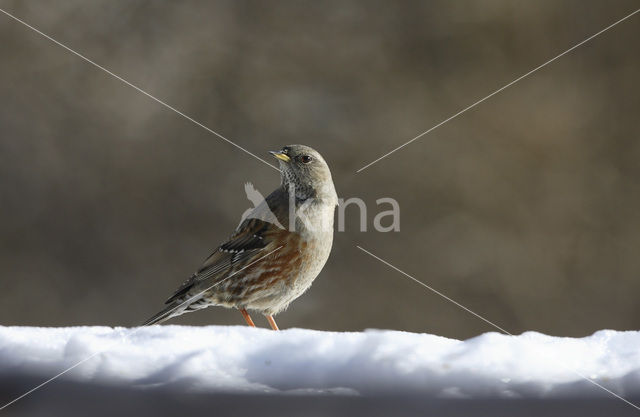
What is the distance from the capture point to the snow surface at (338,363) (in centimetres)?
111

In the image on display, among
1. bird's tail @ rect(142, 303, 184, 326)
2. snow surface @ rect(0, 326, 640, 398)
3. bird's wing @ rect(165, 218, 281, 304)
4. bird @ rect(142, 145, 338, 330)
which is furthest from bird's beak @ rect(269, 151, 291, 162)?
snow surface @ rect(0, 326, 640, 398)

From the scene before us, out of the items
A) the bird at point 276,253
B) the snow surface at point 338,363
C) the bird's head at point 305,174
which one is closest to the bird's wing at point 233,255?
the bird at point 276,253

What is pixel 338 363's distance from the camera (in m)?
1.14

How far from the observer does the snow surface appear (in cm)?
111

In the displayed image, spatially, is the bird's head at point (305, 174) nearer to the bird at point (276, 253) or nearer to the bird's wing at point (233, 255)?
the bird at point (276, 253)

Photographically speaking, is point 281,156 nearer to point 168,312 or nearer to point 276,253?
point 276,253

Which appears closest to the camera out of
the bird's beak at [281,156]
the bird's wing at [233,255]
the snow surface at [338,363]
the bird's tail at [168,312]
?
the snow surface at [338,363]

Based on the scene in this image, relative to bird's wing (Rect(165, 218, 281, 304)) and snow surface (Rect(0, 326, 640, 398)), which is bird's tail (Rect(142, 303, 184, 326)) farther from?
snow surface (Rect(0, 326, 640, 398))

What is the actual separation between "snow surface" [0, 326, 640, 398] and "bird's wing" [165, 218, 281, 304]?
2.05m

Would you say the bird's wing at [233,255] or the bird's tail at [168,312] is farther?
the bird's wing at [233,255]

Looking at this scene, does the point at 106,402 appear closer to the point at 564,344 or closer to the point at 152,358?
the point at 152,358

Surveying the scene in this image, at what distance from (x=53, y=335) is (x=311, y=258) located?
194cm

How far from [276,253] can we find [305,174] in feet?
1.49

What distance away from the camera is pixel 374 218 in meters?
4.79
